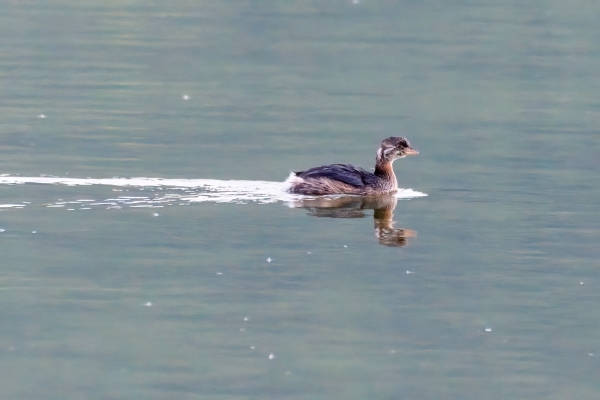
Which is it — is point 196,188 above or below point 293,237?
above

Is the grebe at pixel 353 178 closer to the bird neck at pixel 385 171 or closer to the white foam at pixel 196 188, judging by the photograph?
the bird neck at pixel 385 171

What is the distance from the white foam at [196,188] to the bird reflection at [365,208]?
218 mm

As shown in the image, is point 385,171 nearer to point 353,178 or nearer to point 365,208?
point 353,178

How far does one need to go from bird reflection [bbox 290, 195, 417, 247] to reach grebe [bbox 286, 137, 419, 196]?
3.6 inches

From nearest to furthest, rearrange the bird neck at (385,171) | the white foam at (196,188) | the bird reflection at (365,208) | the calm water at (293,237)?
1. the calm water at (293,237)
2. the bird reflection at (365,208)
3. the white foam at (196,188)
4. the bird neck at (385,171)

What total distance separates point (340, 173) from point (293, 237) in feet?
7.28

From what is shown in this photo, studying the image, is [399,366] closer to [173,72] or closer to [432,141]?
[432,141]

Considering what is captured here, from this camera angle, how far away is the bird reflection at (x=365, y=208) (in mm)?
11117

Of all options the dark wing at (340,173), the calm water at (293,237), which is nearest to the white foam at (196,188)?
the calm water at (293,237)

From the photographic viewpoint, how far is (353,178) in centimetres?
1297

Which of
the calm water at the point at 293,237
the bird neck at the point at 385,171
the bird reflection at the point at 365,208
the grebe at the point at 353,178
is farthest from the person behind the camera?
the bird neck at the point at 385,171

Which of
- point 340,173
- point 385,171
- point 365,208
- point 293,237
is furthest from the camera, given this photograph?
point 385,171

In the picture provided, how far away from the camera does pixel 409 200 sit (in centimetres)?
1288

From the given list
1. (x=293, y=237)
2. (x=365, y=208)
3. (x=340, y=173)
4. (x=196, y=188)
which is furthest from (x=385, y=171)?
(x=293, y=237)
